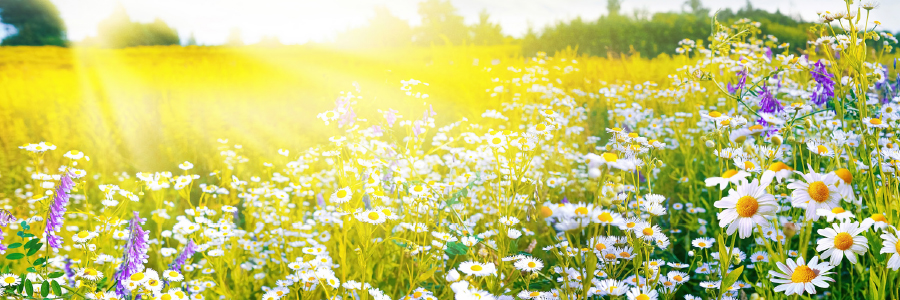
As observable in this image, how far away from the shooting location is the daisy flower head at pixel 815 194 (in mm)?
1054

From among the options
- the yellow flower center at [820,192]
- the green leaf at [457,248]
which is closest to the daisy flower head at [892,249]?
the yellow flower center at [820,192]

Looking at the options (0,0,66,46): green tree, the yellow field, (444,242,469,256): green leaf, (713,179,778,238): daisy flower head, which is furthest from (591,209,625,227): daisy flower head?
(0,0,66,46): green tree

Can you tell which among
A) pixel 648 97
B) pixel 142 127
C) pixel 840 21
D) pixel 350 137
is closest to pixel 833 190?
pixel 840 21

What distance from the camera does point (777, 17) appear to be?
15.3 meters

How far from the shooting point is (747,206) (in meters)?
1.05

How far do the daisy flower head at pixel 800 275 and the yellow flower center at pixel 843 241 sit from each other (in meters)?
0.05

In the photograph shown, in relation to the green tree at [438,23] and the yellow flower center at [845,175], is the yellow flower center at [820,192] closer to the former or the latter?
the yellow flower center at [845,175]

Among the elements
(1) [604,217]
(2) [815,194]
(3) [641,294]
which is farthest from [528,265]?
(2) [815,194]

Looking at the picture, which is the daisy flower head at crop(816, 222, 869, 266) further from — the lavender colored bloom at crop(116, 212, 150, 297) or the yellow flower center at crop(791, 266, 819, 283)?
the lavender colored bloom at crop(116, 212, 150, 297)

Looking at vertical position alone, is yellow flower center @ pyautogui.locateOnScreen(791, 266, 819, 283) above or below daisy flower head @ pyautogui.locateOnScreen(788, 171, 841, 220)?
below

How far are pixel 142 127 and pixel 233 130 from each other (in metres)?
1.00

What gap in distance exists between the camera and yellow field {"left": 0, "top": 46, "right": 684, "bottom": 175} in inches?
201

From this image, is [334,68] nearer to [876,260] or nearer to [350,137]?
[350,137]

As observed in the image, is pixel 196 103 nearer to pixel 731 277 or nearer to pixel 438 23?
pixel 731 277
